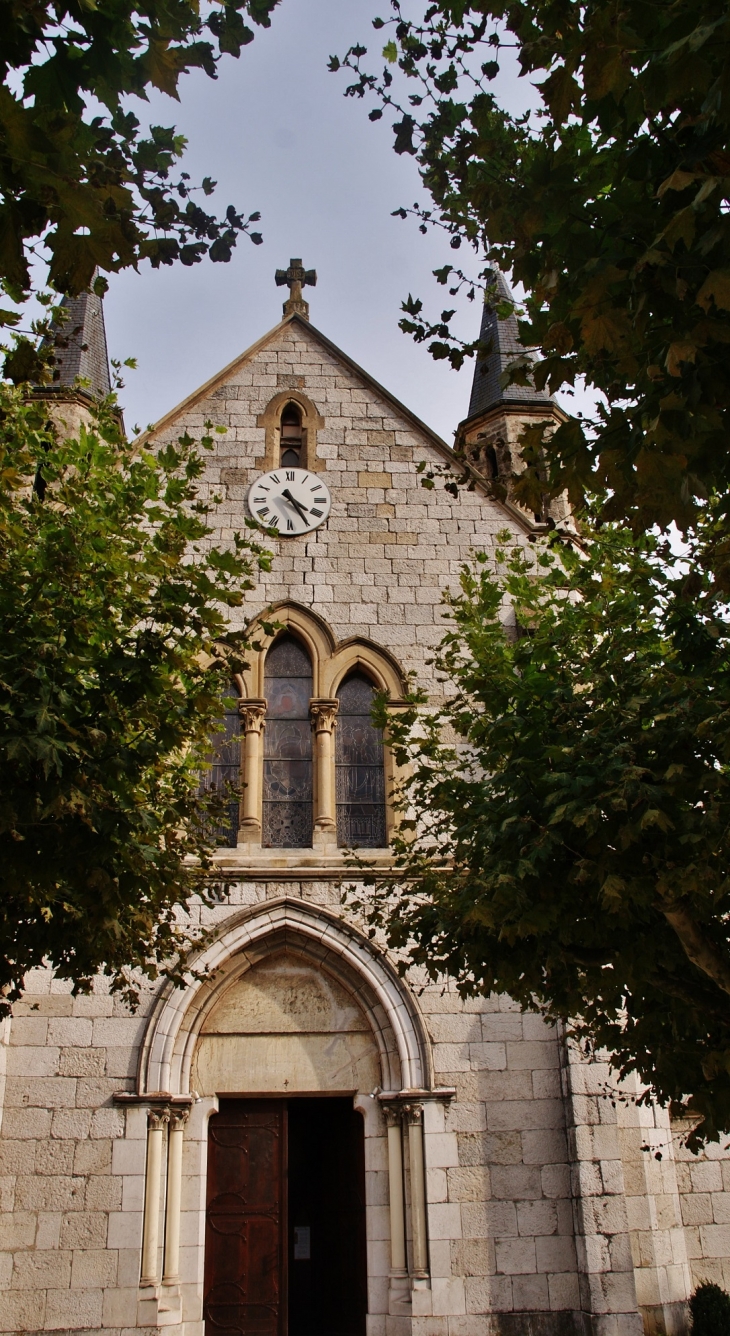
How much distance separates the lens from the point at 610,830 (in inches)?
264

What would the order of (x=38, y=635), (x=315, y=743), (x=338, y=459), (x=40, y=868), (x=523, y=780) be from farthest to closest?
1. (x=338, y=459)
2. (x=315, y=743)
3. (x=523, y=780)
4. (x=38, y=635)
5. (x=40, y=868)

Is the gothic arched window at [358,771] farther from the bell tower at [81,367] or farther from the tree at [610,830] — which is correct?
the bell tower at [81,367]

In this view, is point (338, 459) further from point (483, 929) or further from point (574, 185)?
point (574, 185)

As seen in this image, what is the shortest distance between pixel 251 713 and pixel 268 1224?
15.6 ft

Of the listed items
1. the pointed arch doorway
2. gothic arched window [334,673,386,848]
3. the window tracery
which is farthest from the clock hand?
the pointed arch doorway

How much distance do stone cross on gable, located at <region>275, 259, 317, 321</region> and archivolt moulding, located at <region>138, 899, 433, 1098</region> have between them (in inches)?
297

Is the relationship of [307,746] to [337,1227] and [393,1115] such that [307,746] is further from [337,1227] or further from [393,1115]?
Answer: [337,1227]

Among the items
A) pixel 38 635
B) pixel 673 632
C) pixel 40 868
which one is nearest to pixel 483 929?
pixel 673 632

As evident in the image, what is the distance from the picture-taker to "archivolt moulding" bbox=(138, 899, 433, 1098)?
32.0 feet

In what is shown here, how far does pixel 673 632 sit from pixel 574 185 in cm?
406

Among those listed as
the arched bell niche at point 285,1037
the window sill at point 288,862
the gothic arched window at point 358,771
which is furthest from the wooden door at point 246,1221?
the gothic arched window at point 358,771

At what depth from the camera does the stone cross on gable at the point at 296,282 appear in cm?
1389

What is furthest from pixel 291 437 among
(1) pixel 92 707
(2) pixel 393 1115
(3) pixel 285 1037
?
(1) pixel 92 707

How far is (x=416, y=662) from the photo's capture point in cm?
1166
